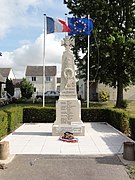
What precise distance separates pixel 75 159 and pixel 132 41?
55.7 ft

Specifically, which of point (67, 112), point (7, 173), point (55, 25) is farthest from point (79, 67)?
point (7, 173)

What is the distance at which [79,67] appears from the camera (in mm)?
27266

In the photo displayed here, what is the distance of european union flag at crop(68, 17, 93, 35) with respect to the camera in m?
17.0

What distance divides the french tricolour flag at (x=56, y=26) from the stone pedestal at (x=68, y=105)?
2.47 m

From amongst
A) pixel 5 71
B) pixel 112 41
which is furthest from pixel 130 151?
pixel 5 71

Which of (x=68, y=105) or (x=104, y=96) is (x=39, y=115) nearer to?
(x=68, y=105)

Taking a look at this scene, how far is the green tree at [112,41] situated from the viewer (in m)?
23.8

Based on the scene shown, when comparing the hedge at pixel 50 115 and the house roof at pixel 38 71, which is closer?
the hedge at pixel 50 115

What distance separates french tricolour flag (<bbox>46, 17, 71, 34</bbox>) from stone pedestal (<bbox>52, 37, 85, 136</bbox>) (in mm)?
2466

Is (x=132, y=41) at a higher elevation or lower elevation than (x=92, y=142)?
higher

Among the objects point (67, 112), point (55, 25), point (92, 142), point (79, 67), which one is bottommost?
point (92, 142)

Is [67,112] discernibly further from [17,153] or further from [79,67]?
[79,67]

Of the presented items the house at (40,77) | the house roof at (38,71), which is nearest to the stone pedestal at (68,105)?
the house at (40,77)

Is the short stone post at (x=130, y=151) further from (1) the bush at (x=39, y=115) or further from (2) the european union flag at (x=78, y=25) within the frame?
(1) the bush at (x=39, y=115)
